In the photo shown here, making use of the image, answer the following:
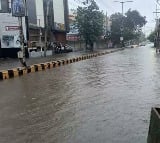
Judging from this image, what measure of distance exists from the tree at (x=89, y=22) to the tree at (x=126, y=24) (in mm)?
28346

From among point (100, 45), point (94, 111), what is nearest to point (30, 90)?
point (94, 111)

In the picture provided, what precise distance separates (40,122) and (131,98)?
3409 mm

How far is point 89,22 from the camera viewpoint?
62969 mm

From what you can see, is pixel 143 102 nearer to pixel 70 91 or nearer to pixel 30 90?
pixel 70 91

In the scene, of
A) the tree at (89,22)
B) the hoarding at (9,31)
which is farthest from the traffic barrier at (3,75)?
the tree at (89,22)

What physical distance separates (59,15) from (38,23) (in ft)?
38.4

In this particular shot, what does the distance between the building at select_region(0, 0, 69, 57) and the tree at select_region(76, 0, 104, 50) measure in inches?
89.4

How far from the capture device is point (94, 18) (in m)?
64.0

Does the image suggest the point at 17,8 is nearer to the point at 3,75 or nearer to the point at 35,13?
the point at 3,75

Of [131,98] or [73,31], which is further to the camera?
[73,31]

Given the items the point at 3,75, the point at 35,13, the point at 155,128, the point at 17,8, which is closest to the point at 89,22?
the point at 35,13

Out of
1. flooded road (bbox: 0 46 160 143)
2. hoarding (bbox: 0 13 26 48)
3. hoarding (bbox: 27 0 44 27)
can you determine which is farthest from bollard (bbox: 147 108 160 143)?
hoarding (bbox: 27 0 44 27)

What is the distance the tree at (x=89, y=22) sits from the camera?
207 feet

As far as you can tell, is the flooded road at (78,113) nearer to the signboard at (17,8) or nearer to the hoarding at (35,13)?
the signboard at (17,8)
